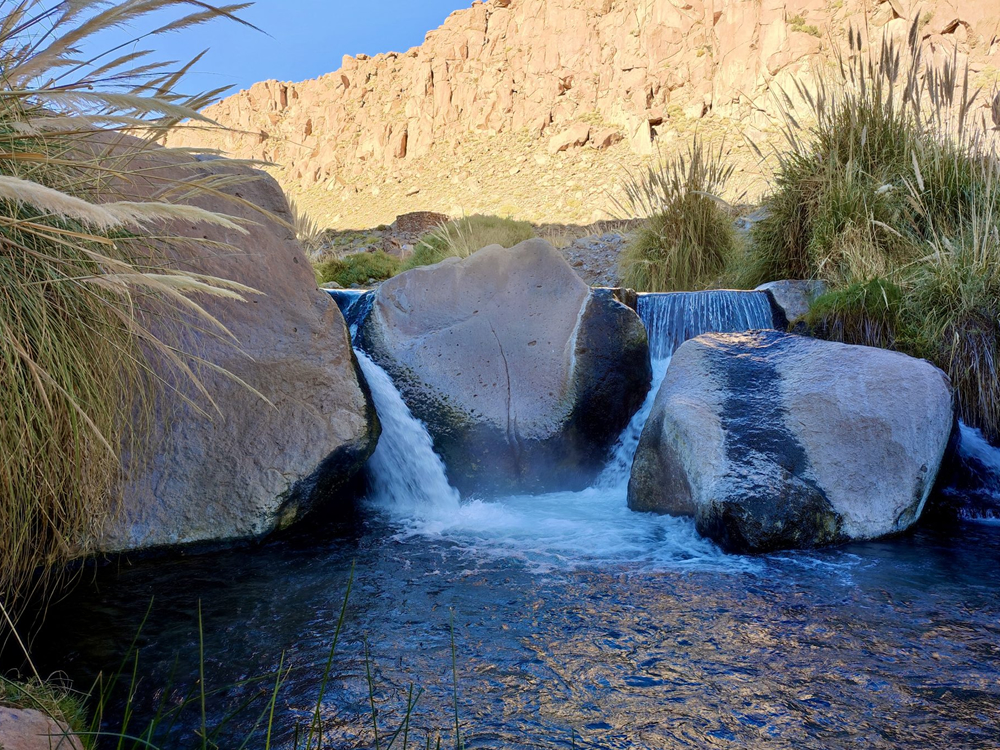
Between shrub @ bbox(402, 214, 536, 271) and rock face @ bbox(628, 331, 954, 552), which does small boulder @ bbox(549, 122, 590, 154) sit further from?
rock face @ bbox(628, 331, 954, 552)

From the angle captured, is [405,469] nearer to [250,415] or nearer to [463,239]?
[250,415]

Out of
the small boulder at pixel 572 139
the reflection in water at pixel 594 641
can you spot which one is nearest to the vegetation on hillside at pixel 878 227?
the reflection in water at pixel 594 641

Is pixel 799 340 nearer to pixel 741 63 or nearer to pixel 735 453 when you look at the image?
pixel 735 453

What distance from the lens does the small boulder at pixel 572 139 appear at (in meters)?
34.2

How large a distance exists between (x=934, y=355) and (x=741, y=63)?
32.8m

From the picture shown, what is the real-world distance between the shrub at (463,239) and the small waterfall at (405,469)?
17.0 ft

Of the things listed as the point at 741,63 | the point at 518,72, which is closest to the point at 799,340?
the point at 741,63

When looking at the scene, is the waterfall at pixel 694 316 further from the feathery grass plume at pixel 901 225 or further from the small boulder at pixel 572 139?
the small boulder at pixel 572 139

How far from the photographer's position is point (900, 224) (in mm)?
5570

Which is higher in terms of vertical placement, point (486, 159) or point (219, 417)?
point (486, 159)

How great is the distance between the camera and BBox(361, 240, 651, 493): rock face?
4.56m

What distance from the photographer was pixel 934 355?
14.6ft

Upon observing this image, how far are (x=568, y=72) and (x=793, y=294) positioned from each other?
125 ft

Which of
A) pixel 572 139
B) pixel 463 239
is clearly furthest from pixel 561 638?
pixel 572 139
